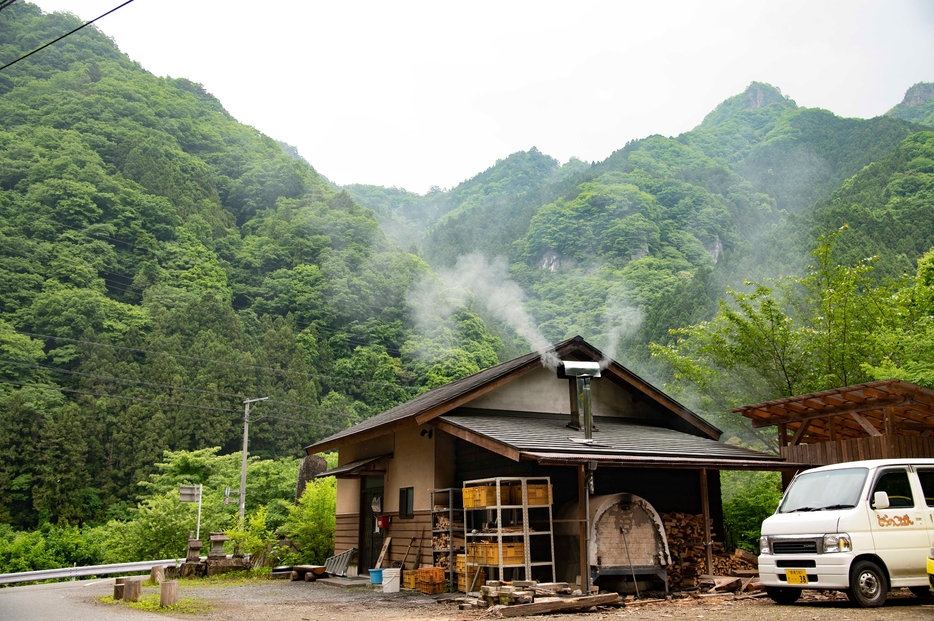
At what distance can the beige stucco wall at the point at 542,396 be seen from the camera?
15875mm

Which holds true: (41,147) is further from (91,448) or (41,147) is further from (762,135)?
(762,135)

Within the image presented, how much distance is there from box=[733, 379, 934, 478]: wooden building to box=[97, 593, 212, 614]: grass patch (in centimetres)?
1078

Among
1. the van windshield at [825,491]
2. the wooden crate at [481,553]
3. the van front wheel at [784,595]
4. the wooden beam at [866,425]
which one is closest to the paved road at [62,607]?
the wooden crate at [481,553]

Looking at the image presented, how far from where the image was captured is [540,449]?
39.7 feet

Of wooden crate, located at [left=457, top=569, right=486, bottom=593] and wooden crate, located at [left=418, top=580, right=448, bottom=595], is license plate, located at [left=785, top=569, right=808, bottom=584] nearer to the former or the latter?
wooden crate, located at [left=457, top=569, right=486, bottom=593]

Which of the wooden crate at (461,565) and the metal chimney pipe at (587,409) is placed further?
the metal chimney pipe at (587,409)

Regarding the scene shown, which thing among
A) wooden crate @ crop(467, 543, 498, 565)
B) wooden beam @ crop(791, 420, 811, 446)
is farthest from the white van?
wooden beam @ crop(791, 420, 811, 446)

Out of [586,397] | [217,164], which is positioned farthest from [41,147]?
[586,397]

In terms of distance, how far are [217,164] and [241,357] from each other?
135 feet

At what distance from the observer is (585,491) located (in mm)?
12203

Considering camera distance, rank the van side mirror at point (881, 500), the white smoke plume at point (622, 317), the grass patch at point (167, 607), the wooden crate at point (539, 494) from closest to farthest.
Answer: the van side mirror at point (881, 500), the grass patch at point (167, 607), the wooden crate at point (539, 494), the white smoke plume at point (622, 317)

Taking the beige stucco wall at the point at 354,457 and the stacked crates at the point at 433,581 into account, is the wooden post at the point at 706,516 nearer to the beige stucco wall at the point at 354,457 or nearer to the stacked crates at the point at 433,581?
the stacked crates at the point at 433,581

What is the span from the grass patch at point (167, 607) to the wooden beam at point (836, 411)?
1165 centimetres

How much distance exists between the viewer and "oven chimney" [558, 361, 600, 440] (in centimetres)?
1392
